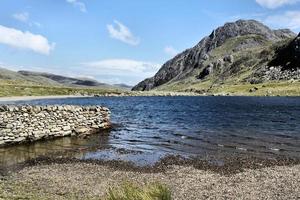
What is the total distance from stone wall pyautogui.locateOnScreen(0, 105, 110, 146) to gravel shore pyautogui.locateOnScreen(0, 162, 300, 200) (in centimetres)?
1152

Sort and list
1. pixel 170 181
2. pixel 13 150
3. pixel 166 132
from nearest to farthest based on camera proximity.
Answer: pixel 170 181
pixel 13 150
pixel 166 132

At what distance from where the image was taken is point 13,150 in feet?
122

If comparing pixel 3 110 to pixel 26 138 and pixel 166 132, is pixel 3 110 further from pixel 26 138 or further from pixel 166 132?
pixel 166 132

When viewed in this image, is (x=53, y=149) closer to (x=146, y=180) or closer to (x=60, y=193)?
(x=146, y=180)

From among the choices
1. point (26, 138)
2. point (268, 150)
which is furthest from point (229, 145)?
point (26, 138)

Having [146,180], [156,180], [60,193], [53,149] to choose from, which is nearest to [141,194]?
[60,193]

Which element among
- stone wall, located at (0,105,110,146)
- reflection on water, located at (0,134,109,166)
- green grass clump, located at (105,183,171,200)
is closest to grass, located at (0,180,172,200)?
green grass clump, located at (105,183,171,200)

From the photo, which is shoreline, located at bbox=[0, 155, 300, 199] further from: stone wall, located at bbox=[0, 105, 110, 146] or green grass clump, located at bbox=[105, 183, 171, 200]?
stone wall, located at bbox=[0, 105, 110, 146]

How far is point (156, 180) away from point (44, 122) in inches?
877

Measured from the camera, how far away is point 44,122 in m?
44.4

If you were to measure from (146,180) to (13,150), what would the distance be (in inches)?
668

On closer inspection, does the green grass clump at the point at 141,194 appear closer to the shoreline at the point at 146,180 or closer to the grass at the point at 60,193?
the grass at the point at 60,193

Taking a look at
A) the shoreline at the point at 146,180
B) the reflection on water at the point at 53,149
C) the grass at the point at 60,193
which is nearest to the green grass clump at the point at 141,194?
the grass at the point at 60,193

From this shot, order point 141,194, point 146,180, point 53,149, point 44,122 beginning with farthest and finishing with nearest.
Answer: point 44,122 < point 53,149 < point 146,180 < point 141,194
